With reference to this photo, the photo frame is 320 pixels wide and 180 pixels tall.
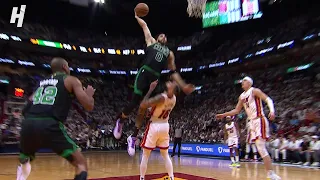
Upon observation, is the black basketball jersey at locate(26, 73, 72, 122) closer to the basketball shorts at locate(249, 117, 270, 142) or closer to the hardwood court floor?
the basketball shorts at locate(249, 117, 270, 142)

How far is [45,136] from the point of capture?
3.10 m

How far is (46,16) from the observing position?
25219mm

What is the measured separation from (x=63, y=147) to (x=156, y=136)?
7.45 ft

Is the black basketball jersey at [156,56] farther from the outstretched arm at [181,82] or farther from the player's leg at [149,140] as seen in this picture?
the player's leg at [149,140]

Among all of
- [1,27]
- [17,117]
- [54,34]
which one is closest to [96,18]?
[54,34]

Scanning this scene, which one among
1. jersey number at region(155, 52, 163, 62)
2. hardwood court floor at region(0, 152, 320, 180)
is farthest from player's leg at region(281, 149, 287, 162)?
jersey number at region(155, 52, 163, 62)

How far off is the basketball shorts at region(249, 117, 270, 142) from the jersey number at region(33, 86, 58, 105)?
4018 mm

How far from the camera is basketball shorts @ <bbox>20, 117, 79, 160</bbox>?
3109 mm

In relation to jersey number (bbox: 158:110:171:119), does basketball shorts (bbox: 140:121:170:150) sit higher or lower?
lower

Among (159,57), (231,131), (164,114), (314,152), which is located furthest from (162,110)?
(314,152)

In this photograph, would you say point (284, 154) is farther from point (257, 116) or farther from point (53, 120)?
point (53, 120)

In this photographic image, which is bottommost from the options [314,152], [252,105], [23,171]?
[23,171]

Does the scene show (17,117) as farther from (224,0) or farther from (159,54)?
(159,54)

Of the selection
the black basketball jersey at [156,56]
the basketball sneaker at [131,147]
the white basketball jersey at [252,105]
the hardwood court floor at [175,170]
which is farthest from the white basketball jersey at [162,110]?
the hardwood court floor at [175,170]
